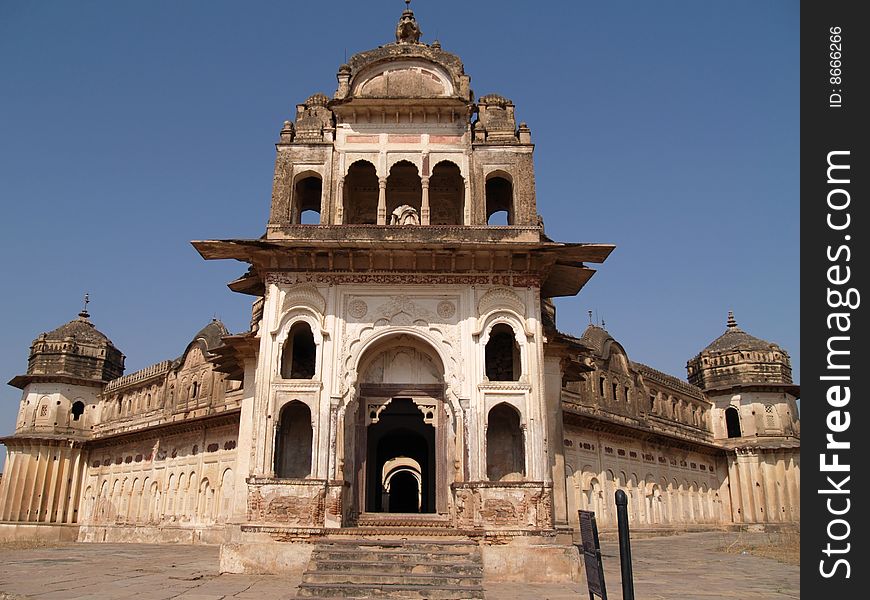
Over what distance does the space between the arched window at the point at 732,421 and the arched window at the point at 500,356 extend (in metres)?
34.5

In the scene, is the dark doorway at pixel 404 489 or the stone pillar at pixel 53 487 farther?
the dark doorway at pixel 404 489

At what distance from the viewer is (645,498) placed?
121 feet

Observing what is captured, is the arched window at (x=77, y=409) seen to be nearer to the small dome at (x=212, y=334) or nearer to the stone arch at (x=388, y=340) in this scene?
the small dome at (x=212, y=334)

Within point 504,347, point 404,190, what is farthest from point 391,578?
point 404,190

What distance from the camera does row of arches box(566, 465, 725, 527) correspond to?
3294 cm

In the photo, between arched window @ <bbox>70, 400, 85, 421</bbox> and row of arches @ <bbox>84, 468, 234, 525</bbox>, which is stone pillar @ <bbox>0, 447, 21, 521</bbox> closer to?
arched window @ <bbox>70, 400, 85, 421</bbox>

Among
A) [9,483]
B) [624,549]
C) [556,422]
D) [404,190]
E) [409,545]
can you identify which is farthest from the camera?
[9,483]

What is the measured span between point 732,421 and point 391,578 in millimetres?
40167

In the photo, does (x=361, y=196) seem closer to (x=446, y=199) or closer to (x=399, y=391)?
(x=446, y=199)

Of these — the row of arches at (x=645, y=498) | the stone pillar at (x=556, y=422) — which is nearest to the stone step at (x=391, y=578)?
the stone pillar at (x=556, y=422)

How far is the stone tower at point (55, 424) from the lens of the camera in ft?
122

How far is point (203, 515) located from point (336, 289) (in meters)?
20.4

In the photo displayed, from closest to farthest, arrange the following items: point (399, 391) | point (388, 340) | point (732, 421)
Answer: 1. point (388, 340)
2. point (399, 391)
3. point (732, 421)
